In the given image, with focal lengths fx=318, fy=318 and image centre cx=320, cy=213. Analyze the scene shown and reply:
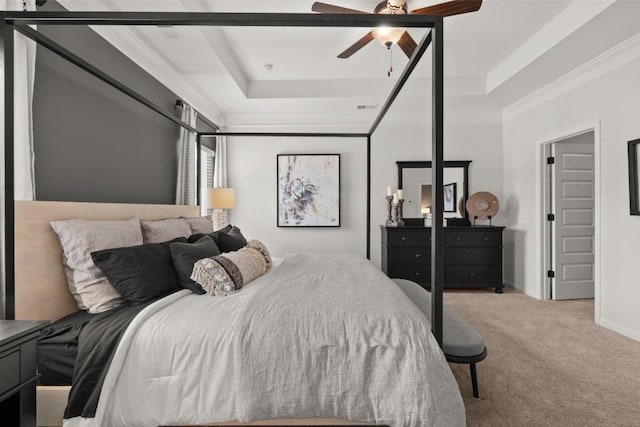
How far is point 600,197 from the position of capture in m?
3.23

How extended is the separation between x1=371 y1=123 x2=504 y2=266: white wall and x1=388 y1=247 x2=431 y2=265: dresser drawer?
55 cm

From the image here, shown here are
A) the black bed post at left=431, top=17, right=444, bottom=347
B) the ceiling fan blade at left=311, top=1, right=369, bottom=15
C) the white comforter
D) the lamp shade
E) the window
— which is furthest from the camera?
the window

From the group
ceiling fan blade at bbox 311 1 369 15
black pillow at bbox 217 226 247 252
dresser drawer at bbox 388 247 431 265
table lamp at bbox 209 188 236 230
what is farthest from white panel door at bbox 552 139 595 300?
table lamp at bbox 209 188 236 230

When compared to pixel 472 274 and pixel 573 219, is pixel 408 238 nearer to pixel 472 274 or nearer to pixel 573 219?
pixel 472 274

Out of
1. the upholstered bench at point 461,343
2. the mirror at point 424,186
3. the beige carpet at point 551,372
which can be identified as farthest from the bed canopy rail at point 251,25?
the mirror at point 424,186

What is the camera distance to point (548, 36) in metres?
2.94

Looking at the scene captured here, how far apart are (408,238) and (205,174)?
3.05 m

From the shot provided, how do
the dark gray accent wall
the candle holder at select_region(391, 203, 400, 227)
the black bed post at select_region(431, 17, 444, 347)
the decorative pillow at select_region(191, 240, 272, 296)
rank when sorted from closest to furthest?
1. the black bed post at select_region(431, 17, 444, 347)
2. the decorative pillow at select_region(191, 240, 272, 296)
3. the dark gray accent wall
4. the candle holder at select_region(391, 203, 400, 227)

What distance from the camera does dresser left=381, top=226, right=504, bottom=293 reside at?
4.49m

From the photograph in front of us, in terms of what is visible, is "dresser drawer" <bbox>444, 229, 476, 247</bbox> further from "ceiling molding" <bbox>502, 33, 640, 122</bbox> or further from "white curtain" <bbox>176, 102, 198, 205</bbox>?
"white curtain" <bbox>176, 102, 198, 205</bbox>

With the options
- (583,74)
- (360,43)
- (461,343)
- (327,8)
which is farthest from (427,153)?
(461,343)

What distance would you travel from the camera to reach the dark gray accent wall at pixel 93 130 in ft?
6.54

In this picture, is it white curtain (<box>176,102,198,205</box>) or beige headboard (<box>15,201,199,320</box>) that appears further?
white curtain (<box>176,102,198,205</box>)

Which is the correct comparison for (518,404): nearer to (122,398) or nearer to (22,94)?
(122,398)
